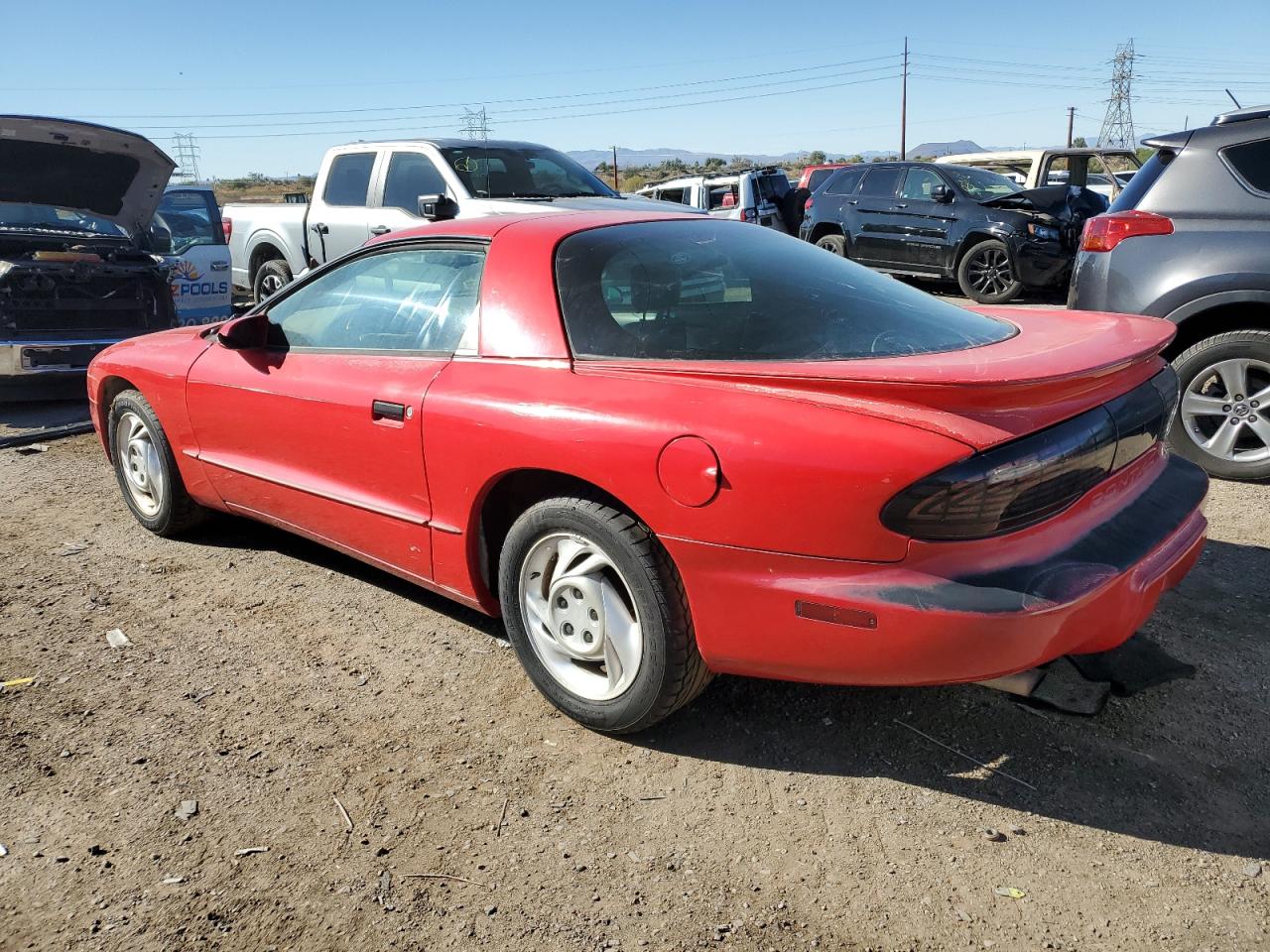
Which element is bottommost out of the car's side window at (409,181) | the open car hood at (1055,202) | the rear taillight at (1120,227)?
the open car hood at (1055,202)

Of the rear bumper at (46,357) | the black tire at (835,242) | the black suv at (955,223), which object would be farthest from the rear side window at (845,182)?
the rear bumper at (46,357)

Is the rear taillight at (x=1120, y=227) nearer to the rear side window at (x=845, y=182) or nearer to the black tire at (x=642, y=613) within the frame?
the black tire at (x=642, y=613)

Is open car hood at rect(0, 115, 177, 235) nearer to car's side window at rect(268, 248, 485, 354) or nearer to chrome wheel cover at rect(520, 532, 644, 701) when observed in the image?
car's side window at rect(268, 248, 485, 354)

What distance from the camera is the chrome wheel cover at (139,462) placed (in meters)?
4.47

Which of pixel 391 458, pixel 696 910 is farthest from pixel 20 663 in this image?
pixel 696 910

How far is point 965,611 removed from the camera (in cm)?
218

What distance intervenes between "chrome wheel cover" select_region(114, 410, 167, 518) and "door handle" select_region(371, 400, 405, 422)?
66.0 inches

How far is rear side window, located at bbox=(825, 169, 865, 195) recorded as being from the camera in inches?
543

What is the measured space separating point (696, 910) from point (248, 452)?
8.50 feet

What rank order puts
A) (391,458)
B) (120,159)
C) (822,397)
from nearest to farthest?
1. (822,397)
2. (391,458)
3. (120,159)

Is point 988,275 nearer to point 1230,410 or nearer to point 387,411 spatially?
point 1230,410

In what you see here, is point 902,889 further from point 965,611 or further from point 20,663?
point 20,663

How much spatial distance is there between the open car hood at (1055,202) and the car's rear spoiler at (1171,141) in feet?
21.6

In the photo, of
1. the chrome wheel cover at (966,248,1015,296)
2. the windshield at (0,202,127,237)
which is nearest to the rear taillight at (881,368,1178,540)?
the windshield at (0,202,127,237)
